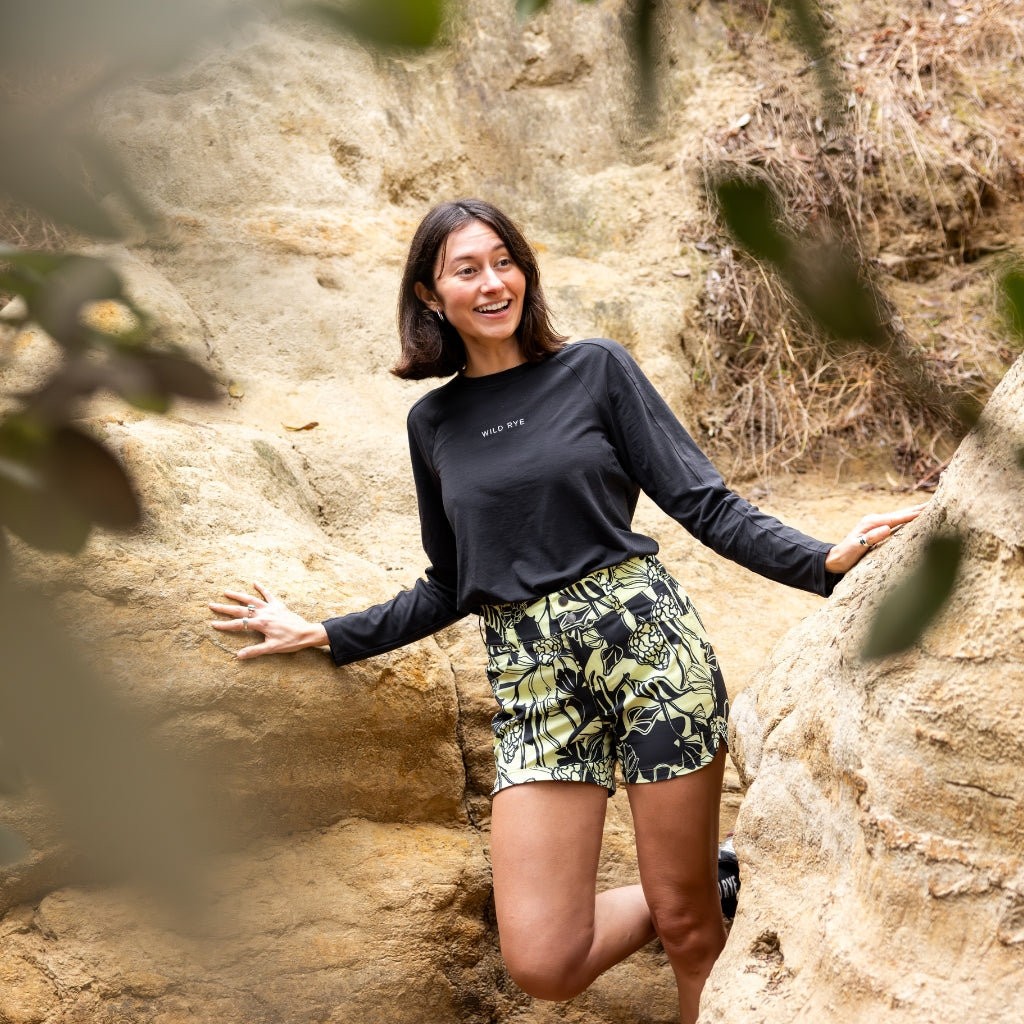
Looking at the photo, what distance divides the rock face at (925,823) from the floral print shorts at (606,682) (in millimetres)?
393

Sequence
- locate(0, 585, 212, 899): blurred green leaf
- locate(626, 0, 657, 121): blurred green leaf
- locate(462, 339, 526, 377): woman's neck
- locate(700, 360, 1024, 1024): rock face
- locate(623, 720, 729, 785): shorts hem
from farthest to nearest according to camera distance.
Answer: locate(462, 339, 526, 377): woman's neck → locate(623, 720, 729, 785): shorts hem → locate(700, 360, 1024, 1024): rock face → locate(626, 0, 657, 121): blurred green leaf → locate(0, 585, 212, 899): blurred green leaf

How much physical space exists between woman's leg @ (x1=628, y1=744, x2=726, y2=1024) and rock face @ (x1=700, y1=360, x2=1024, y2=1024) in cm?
36

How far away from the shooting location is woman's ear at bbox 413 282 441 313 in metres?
2.71

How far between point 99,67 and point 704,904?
2433 mm

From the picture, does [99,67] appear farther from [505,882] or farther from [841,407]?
[841,407]

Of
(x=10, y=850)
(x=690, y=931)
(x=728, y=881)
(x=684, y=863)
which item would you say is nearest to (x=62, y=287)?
(x=10, y=850)

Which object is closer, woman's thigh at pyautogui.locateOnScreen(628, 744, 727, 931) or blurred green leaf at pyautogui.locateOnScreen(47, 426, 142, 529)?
blurred green leaf at pyautogui.locateOnScreen(47, 426, 142, 529)

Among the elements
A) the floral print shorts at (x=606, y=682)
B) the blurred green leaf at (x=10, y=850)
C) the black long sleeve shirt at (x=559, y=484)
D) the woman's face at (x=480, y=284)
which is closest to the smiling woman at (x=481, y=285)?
the woman's face at (x=480, y=284)

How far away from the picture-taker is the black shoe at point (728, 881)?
2855 millimetres

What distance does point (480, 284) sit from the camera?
2.55 metres

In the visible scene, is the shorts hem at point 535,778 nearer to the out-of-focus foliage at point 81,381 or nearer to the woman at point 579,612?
the woman at point 579,612

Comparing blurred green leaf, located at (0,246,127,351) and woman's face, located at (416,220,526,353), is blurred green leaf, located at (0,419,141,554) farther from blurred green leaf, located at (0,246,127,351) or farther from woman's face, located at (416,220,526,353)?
woman's face, located at (416,220,526,353)

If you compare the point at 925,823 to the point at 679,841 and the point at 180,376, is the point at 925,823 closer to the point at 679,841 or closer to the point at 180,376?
the point at 679,841

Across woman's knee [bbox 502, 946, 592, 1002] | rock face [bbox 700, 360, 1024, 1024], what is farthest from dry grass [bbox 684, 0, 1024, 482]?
rock face [bbox 700, 360, 1024, 1024]
